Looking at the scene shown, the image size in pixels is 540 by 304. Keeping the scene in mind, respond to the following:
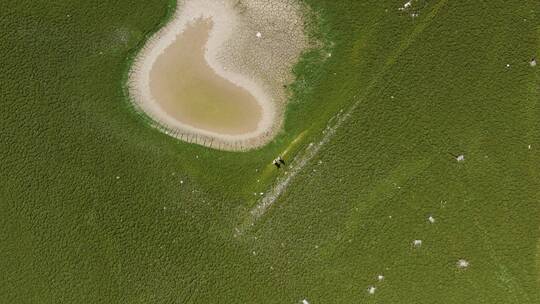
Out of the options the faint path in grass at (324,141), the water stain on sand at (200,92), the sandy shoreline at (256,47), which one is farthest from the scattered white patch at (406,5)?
the water stain on sand at (200,92)

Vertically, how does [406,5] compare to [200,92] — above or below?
above

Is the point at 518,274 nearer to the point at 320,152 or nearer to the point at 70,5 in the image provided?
the point at 320,152

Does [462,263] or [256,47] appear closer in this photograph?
[462,263]

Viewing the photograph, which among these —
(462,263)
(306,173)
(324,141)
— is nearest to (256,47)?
(324,141)

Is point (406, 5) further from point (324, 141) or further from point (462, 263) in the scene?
point (462, 263)

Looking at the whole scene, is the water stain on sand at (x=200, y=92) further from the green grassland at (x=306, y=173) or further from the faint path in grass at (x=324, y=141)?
the faint path in grass at (x=324, y=141)

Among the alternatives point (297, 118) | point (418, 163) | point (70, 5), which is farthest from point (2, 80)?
point (418, 163)
